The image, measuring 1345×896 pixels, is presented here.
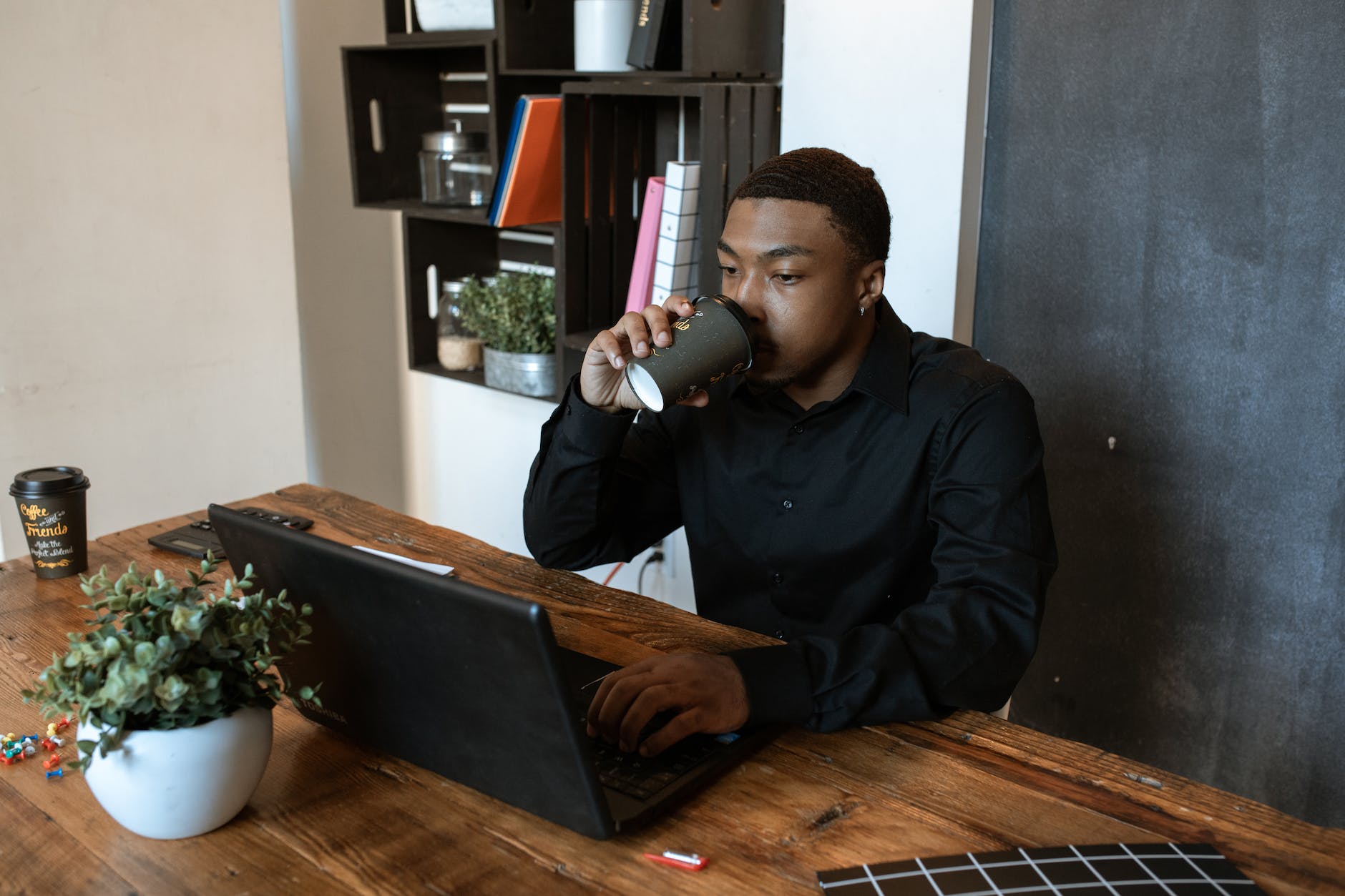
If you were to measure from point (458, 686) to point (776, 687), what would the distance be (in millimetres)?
318

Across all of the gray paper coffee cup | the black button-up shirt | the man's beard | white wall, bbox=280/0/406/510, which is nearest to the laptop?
the black button-up shirt

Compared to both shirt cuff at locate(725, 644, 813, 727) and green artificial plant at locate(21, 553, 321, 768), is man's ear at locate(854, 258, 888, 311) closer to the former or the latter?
shirt cuff at locate(725, 644, 813, 727)

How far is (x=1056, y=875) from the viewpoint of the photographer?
831 mm

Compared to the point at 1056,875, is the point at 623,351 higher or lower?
higher

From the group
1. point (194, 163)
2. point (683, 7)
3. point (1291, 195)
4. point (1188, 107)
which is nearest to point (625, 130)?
point (683, 7)

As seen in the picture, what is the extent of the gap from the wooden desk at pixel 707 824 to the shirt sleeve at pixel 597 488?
0.49 m

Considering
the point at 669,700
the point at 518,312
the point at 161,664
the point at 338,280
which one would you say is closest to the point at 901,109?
the point at 518,312

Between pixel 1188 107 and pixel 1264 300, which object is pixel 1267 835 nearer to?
pixel 1264 300

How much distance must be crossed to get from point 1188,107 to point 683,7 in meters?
0.90

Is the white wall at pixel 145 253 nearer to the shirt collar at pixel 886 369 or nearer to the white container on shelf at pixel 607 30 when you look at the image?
the white container on shelf at pixel 607 30

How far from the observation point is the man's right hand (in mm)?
1231

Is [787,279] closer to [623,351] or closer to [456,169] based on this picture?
[623,351]

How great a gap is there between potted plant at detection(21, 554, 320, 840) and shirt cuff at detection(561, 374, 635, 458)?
2.00 feet

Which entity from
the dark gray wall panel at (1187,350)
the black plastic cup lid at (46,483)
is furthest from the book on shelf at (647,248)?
the black plastic cup lid at (46,483)
